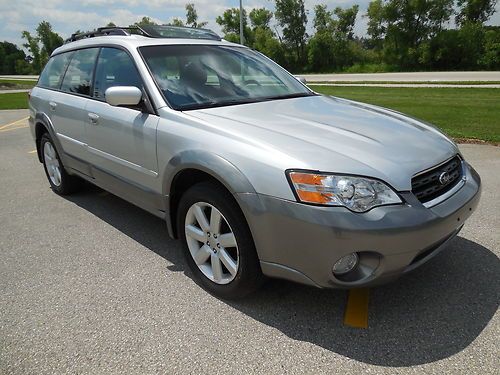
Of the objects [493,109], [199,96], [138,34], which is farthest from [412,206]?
[493,109]

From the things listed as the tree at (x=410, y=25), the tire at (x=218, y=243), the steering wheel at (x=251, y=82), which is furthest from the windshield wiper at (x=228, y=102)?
the tree at (x=410, y=25)

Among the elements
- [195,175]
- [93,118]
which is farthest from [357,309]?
[93,118]

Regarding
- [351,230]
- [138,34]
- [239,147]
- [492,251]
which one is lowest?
[492,251]

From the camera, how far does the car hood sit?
2.26 metres

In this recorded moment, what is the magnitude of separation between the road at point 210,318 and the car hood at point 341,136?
87 centimetres

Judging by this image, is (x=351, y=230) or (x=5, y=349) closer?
(x=351, y=230)

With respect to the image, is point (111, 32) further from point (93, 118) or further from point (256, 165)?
point (256, 165)

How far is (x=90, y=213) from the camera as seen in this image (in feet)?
14.9

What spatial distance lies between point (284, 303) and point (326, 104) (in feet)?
5.47

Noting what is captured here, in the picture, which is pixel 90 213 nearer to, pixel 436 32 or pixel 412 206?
pixel 412 206

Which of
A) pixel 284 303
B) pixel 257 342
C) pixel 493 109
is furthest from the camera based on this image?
pixel 493 109

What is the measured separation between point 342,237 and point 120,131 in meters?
2.08

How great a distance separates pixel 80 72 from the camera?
13.9ft

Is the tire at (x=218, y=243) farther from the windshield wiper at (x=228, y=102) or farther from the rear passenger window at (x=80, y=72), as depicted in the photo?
the rear passenger window at (x=80, y=72)
